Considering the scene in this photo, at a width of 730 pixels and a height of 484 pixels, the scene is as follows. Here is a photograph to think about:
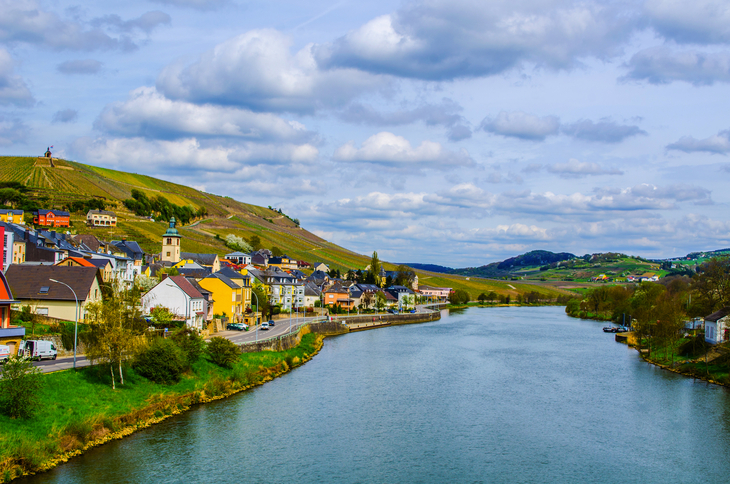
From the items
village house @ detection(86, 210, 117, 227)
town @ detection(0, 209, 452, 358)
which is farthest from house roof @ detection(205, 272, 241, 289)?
village house @ detection(86, 210, 117, 227)

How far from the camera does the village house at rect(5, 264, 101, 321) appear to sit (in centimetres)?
4497

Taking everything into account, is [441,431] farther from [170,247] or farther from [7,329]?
[170,247]

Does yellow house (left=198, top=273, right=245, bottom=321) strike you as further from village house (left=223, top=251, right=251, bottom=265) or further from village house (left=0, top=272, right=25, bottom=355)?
village house (left=223, top=251, right=251, bottom=265)

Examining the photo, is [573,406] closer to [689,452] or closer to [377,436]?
[689,452]

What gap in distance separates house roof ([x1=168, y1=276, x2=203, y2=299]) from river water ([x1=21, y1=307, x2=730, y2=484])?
1615cm

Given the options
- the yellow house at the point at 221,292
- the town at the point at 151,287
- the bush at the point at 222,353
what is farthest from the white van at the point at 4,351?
the yellow house at the point at 221,292

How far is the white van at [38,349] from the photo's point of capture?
117 feet

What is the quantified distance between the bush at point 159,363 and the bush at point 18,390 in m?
10.2

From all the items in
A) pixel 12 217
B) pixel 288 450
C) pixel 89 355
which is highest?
pixel 12 217

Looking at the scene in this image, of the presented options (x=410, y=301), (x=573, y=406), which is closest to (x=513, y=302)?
(x=410, y=301)

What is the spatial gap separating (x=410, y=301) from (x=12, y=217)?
8509 centimetres

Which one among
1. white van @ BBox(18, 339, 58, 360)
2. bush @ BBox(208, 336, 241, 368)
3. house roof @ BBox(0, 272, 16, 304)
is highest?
house roof @ BBox(0, 272, 16, 304)

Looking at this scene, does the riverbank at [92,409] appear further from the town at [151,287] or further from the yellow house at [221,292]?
the yellow house at [221,292]

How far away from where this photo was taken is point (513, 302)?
195m
